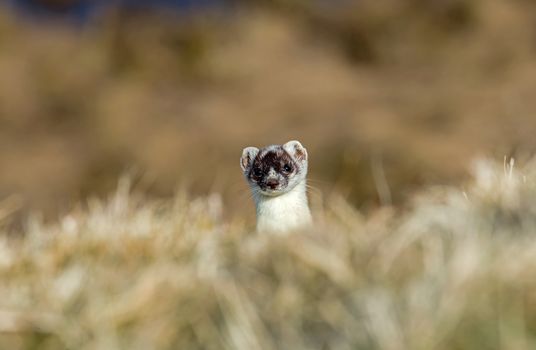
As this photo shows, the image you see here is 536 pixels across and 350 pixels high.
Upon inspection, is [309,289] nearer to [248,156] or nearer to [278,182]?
[278,182]

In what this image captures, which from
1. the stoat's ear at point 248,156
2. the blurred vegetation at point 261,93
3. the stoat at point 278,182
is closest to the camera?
the stoat at point 278,182

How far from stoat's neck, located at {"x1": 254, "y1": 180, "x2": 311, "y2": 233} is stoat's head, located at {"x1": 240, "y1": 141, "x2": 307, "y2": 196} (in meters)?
0.05

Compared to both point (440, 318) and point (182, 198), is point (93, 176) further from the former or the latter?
point (440, 318)

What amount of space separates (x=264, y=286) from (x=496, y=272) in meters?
0.97

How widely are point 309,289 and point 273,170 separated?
11.1 feet

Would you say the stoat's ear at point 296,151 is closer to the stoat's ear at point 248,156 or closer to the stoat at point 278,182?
the stoat at point 278,182

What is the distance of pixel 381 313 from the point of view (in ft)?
13.2

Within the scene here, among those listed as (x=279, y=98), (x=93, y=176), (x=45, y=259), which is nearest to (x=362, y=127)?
(x=279, y=98)

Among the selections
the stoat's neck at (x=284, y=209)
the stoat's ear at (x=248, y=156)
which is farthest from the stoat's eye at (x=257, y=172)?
the stoat's ear at (x=248, y=156)

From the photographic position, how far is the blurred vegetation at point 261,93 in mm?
21344

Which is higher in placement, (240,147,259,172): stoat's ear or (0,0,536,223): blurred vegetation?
(240,147,259,172): stoat's ear

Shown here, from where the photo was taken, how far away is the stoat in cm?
734

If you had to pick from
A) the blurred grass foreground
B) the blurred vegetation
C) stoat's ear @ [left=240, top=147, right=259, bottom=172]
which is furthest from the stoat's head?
the blurred vegetation

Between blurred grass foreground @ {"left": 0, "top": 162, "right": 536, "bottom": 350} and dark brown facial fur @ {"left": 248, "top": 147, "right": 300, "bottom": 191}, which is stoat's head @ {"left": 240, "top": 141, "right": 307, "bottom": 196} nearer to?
dark brown facial fur @ {"left": 248, "top": 147, "right": 300, "bottom": 191}
